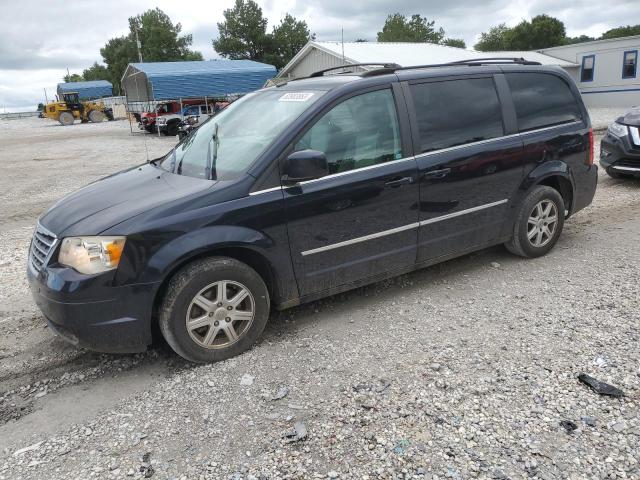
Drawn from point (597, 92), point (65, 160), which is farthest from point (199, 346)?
point (597, 92)

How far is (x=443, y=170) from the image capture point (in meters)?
4.16

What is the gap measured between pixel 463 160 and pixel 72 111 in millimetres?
44345

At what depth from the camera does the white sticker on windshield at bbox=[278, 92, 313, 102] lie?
3.86 metres

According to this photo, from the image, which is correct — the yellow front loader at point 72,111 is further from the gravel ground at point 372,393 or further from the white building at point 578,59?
the gravel ground at point 372,393

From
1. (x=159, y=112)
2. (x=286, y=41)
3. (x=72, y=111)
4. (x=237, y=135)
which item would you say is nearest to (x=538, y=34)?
(x=286, y=41)

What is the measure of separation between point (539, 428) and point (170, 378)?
87.8 inches

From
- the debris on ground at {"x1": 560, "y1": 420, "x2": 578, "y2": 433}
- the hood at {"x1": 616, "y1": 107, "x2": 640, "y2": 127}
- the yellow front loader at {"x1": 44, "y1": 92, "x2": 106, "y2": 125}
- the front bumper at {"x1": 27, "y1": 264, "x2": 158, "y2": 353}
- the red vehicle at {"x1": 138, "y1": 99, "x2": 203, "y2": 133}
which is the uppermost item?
the yellow front loader at {"x1": 44, "y1": 92, "x2": 106, "y2": 125}

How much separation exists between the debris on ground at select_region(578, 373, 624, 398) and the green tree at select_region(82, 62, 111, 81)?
9355cm

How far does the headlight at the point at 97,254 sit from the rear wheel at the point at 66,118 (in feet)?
143

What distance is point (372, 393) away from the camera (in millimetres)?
3039

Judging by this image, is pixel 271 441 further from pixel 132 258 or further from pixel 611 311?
pixel 611 311

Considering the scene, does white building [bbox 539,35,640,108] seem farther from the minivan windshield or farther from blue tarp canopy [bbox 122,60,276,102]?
the minivan windshield

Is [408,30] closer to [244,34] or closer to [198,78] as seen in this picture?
[244,34]

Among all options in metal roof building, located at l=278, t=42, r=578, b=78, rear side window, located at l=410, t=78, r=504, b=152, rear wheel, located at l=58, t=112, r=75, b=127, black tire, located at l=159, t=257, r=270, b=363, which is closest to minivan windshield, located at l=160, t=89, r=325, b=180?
black tire, located at l=159, t=257, r=270, b=363
